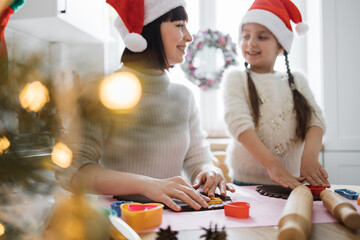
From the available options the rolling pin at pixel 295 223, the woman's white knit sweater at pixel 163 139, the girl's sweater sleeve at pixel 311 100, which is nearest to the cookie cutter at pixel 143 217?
the rolling pin at pixel 295 223

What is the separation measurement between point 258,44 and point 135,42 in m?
0.60

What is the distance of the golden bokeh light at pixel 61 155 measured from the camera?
193 mm

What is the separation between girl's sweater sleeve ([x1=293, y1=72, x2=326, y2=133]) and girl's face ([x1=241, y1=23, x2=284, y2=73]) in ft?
0.52

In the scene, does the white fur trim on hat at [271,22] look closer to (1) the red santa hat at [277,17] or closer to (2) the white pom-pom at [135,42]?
(1) the red santa hat at [277,17]

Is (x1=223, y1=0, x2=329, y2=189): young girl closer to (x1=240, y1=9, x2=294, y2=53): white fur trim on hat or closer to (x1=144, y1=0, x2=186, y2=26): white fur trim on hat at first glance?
(x1=240, y1=9, x2=294, y2=53): white fur trim on hat

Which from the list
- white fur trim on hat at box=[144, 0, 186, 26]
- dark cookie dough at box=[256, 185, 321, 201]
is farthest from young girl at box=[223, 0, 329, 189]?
white fur trim on hat at box=[144, 0, 186, 26]

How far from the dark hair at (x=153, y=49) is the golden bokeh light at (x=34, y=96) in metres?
0.93

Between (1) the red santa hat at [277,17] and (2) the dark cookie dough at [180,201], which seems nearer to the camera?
(2) the dark cookie dough at [180,201]

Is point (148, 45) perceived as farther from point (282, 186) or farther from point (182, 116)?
point (282, 186)

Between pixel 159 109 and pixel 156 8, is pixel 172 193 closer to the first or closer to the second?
pixel 159 109

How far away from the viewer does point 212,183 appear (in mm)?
864

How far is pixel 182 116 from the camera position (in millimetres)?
1177

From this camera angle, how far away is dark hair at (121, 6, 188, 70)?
1085 mm

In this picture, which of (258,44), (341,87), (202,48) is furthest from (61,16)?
(341,87)
